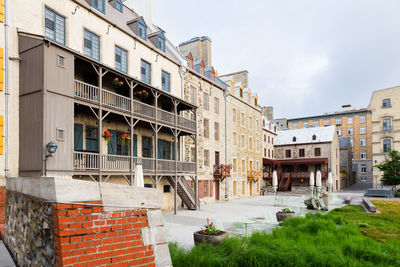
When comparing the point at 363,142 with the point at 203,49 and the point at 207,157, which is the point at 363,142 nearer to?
the point at 203,49

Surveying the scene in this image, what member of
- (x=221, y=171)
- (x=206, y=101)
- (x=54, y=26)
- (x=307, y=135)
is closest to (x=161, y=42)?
(x=206, y=101)

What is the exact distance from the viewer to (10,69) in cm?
1104

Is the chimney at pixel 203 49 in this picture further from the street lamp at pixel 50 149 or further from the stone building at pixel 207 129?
the street lamp at pixel 50 149

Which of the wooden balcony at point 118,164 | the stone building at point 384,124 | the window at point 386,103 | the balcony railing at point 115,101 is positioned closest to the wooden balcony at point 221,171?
the wooden balcony at point 118,164

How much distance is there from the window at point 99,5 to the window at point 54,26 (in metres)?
2.31

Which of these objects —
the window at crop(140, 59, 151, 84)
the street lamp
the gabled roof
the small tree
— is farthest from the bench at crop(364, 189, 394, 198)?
the street lamp

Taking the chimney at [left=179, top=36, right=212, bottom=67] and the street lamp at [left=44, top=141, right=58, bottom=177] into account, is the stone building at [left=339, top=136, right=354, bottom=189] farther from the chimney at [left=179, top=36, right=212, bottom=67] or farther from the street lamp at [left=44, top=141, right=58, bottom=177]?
the street lamp at [left=44, top=141, right=58, bottom=177]

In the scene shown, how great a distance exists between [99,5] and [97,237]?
48.0 feet

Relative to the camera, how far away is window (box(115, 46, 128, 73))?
51.5ft

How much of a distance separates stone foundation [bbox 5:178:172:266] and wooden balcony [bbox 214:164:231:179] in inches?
788

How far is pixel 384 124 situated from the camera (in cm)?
4003

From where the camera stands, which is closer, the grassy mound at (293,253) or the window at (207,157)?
the grassy mound at (293,253)

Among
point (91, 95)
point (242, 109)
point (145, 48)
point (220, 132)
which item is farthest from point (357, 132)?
point (91, 95)

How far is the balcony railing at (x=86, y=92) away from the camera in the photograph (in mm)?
12109
